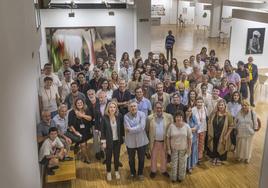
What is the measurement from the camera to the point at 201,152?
776 centimetres

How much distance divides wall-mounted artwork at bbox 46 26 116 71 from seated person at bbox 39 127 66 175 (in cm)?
801

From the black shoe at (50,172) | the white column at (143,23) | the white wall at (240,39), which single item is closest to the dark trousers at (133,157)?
the black shoe at (50,172)

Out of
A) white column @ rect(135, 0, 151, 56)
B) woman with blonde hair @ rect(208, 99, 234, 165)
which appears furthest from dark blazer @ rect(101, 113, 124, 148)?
white column @ rect(135, 0, 151, 56)

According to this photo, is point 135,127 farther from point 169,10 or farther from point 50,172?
point 169,10

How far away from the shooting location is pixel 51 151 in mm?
6348

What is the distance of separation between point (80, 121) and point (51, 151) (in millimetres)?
1306

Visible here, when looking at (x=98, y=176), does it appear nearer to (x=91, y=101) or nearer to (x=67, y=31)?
(x=91, y=101)

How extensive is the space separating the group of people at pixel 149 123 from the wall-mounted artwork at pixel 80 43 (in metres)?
5.09

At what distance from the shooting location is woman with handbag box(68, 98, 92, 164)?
7336mm

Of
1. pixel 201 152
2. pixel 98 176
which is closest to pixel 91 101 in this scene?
pixel 98 176

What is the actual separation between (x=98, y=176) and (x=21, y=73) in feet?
12.0

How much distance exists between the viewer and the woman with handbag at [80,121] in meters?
7.34

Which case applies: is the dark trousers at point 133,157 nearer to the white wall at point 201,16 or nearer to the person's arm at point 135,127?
the person's arm at point 135,127

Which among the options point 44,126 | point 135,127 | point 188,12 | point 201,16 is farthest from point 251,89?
point 188,12
